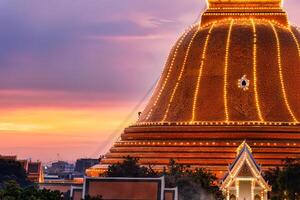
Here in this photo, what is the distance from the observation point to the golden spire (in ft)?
143

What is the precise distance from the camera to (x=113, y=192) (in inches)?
1070

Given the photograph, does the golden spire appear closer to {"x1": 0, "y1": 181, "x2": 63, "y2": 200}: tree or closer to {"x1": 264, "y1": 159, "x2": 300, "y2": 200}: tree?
{"x1": 264, "y1": 159, "x2": 300, "y2": 200}: tree

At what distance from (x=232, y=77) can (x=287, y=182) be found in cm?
830

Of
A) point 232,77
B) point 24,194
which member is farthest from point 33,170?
point 24,194

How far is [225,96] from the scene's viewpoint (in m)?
39.9

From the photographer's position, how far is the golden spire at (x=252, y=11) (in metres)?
43.5

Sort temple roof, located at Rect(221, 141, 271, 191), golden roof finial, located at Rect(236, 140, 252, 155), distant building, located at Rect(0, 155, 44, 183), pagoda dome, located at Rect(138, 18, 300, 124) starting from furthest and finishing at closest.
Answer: distant building, located at Rect(0, 155, 44, 183) < pagoda dome, located at Rect(138, 18, 300, 124) < golden roof finial, located at Rect(236, 140, 252, 155) < temple roof, located at Rect(221, 141, 271, 191)

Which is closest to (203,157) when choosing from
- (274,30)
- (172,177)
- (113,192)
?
(172,177)

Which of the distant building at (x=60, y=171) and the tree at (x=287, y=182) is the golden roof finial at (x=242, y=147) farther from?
the distant building at (x=60, y=171)

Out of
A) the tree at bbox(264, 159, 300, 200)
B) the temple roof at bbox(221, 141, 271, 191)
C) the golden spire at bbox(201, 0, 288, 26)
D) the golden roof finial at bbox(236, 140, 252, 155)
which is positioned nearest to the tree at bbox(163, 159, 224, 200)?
the temple roof at bbox(221, 141, 271, 191)

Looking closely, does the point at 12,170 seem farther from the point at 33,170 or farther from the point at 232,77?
the point at 232,77

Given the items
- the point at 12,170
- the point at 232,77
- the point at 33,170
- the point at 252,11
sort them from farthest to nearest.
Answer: the point at 33,170, the point at 12,170, the point at 252,11, the point at 232,77

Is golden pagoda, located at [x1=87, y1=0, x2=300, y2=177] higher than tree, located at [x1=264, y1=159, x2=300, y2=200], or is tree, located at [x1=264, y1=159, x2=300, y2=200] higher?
golden pagoda, located at [x1=87, y1=0, x2=300, y2=177]

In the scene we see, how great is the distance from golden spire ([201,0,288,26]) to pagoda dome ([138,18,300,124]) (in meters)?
0.29
